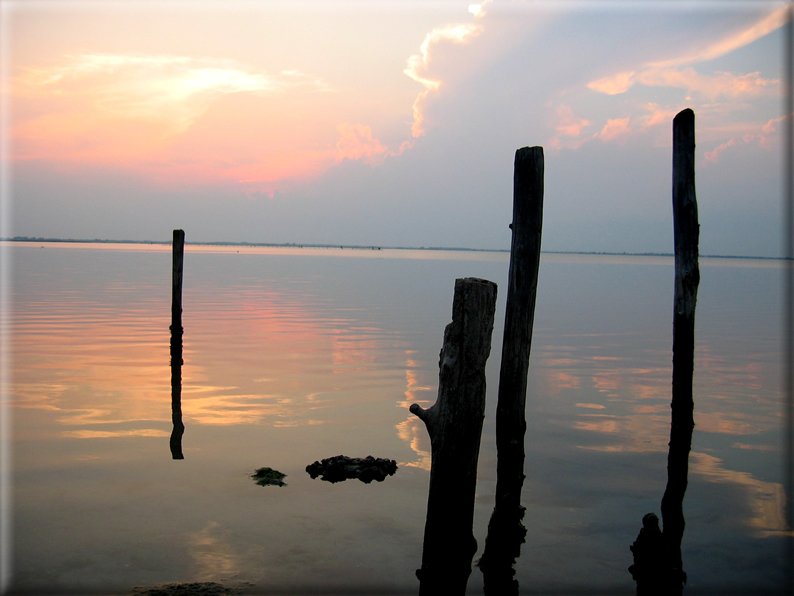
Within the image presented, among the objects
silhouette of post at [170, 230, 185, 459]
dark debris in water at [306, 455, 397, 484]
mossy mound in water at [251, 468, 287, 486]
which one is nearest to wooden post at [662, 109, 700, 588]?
dark debris in water at [306, 455, 397, 484]

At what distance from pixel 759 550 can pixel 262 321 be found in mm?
18198

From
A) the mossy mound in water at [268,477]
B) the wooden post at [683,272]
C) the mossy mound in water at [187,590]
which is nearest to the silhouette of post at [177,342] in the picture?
the mossy mound in water at [268,477]

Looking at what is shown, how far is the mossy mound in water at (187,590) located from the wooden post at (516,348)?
236cm

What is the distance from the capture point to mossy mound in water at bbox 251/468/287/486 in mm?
7977

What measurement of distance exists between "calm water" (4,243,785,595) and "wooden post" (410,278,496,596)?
952 mm

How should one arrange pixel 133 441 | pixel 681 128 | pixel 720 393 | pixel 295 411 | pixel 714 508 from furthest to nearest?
1. pixel 720 393
2. pixel 295 411
3. pixel 133 441
4. pixel 714 508
5. pixel 681 128

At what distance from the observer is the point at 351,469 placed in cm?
836

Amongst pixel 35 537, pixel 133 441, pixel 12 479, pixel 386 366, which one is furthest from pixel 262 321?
pixel 35 537

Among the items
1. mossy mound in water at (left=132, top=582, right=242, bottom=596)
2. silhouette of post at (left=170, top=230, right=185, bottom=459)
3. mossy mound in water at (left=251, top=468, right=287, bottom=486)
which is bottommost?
mossy mound in water at (left=132, top=582, right=242, bottom=596)

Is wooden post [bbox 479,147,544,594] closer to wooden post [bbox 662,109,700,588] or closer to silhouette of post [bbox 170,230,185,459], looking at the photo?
wooden post [bbox 662,109,700,588]

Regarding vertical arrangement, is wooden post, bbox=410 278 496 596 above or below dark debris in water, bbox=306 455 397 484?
above

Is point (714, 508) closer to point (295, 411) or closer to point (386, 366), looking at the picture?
point (295, 411)

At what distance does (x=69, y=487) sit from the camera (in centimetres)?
769

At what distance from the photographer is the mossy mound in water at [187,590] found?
536 cm
